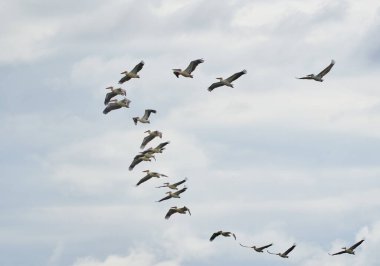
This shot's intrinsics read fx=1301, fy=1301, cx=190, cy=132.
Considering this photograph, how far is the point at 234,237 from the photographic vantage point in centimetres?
19550

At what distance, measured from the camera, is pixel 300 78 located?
7776 inches

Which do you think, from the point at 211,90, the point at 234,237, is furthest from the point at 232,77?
the point at 234,237

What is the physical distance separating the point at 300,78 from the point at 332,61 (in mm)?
5764

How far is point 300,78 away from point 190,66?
16.8 meters

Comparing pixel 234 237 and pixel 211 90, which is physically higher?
pixel 211 90

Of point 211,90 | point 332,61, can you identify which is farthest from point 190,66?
point 332,61

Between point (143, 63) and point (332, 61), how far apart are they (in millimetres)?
28661

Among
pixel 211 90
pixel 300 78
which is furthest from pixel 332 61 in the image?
pixel 211 90

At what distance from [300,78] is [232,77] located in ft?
34.1

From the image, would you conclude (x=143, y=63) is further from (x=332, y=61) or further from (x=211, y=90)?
(x=332, y=61)

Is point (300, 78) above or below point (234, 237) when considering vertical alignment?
above

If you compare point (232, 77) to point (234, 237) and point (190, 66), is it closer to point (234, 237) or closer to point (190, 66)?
point (190, 66)

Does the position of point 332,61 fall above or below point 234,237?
→ above

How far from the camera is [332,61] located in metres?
195
